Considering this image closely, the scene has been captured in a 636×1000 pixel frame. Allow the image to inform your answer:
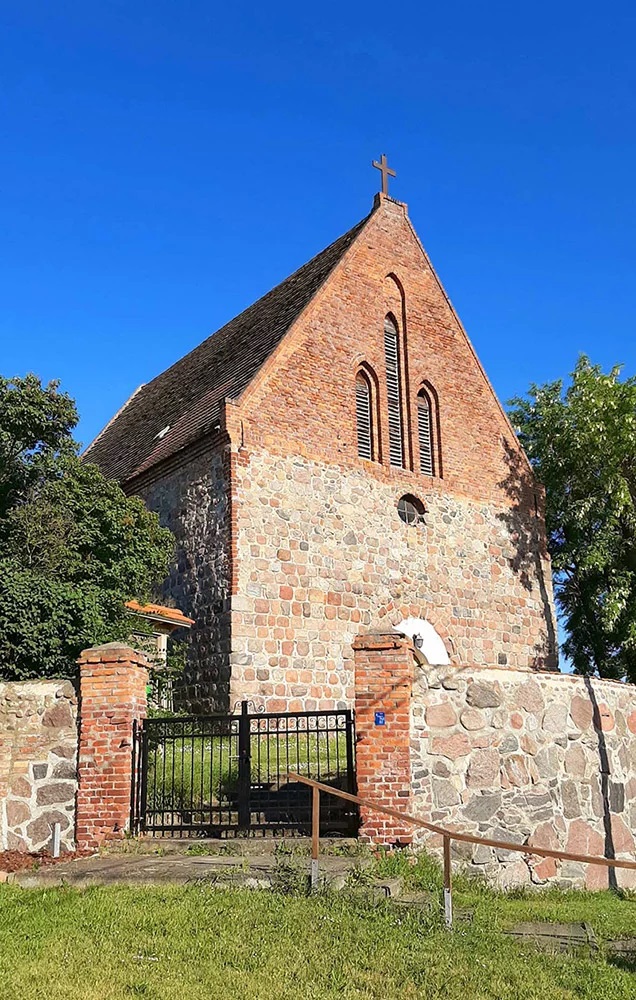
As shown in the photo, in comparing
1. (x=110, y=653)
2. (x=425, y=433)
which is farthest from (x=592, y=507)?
(x=110, y=653)

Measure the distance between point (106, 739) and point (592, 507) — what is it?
1575 cm

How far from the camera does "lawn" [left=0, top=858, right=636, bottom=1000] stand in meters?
5.97

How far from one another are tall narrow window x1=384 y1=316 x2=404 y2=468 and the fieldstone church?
5 cm

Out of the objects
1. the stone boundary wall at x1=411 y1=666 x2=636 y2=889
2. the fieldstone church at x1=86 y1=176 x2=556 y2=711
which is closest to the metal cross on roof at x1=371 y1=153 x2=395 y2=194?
the fieldstone church at x1=86 y1=176 x2=556 y2=711

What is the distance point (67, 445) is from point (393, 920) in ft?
34.1

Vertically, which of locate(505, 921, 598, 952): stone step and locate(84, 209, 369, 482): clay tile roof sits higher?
locate(84, 209, 369, 482): clay tile roof

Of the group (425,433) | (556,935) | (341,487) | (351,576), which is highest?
(425,433)

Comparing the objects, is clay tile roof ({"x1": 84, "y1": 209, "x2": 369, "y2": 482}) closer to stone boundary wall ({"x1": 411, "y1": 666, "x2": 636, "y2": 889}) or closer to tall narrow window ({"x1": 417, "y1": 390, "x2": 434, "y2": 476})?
tall narrow window ({"x1": 417, "y1": 390, "x2": 434, "y2": 476})

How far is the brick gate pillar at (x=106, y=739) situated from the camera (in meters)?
10.4

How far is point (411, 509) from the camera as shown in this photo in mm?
19953

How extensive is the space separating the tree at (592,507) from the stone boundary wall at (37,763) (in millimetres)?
14154

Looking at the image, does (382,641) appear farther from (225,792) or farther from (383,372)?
(383,372)

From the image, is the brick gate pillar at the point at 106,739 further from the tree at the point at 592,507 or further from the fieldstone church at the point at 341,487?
the tree at the point at 592,507

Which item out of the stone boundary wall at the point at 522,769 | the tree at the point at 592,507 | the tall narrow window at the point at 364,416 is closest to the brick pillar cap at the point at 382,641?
the stone boundary wall at the point at 522,769
